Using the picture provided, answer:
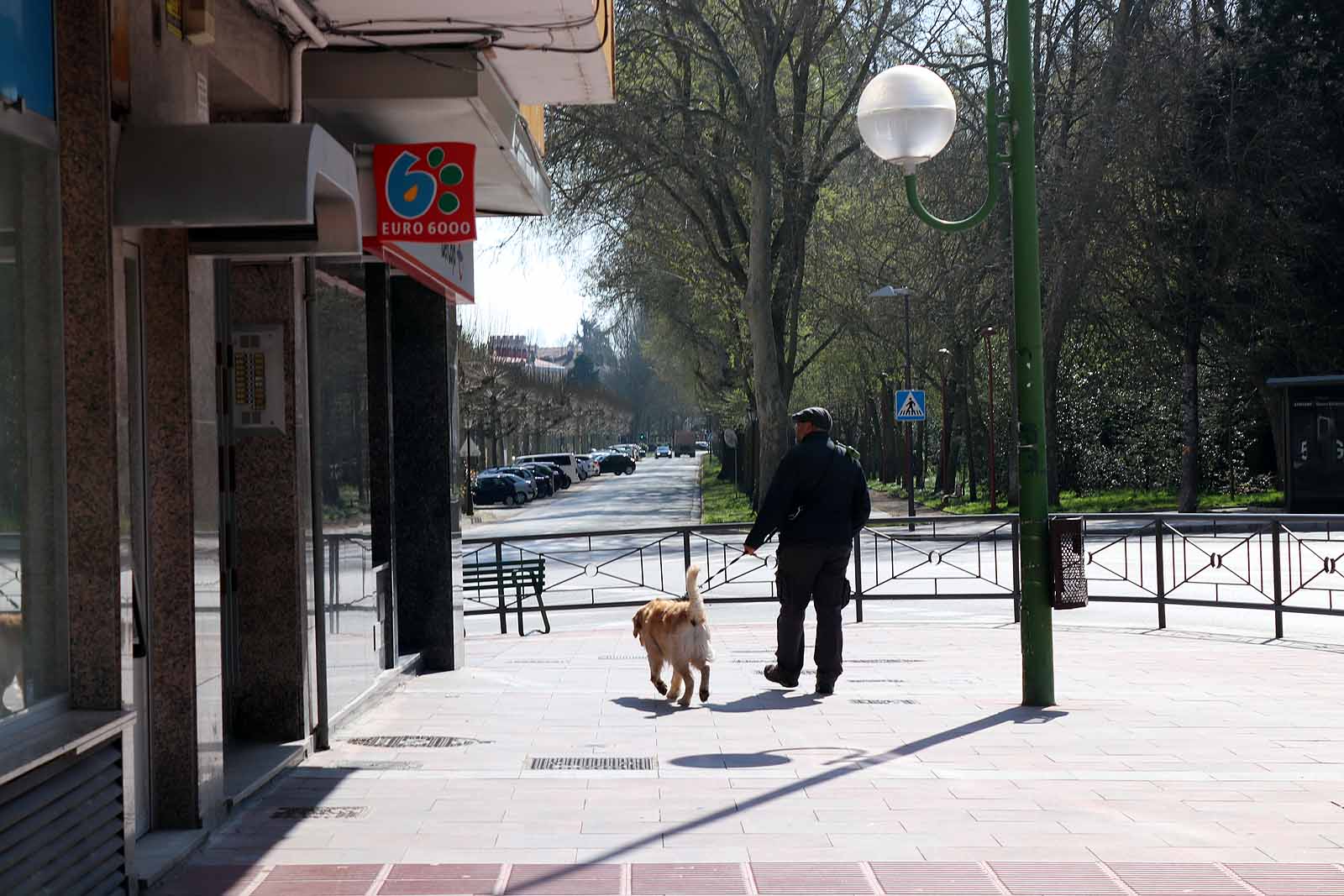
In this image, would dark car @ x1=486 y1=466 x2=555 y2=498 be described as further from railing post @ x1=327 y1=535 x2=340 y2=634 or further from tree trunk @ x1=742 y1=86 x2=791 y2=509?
railing post @ x1=327 y1=535 x2=340 y2=634

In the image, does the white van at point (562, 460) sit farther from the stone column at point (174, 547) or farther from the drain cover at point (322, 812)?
the stone column at point (174, 547)

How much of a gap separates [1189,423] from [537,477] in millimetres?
36204

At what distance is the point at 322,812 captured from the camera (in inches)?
243

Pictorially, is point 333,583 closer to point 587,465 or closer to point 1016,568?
point 1016,568

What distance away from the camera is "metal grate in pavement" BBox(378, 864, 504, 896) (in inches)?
192

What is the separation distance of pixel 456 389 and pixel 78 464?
6876mm

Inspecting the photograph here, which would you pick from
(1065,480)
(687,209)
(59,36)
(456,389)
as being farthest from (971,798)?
(1065,480)

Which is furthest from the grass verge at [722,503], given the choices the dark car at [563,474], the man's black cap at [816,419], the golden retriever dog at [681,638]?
the golden retriever dog at [681,638]

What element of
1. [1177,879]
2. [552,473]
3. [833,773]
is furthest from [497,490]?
[1177,879]

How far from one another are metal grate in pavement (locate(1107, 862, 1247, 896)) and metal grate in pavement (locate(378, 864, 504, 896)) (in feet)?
6.71

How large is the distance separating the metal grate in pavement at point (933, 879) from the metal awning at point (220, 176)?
9.94ft

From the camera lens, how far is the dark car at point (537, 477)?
65125 mm

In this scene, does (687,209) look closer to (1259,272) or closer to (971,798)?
(1259,272)

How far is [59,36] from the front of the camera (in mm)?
4758
